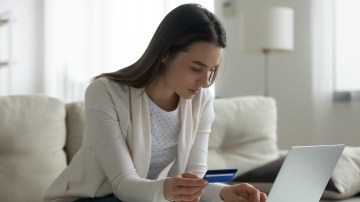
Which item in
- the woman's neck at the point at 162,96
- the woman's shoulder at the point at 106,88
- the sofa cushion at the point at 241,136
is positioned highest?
the woman's shoulder at the point at 106,88

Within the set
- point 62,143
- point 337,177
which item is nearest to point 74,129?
point 62,143

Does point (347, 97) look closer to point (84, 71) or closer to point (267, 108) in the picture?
point (267, 108)

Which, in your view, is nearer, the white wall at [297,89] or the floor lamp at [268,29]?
the floor lamp at [268,29]

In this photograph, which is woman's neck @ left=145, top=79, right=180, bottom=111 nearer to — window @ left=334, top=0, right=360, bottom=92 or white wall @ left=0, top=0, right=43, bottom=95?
window @ left=334, top=0, right=360, bottom=92

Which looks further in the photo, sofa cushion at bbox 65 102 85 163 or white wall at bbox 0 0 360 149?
white wall at bbox 0 0 360 149

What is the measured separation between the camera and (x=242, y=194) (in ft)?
4.13

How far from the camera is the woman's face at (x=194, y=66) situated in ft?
Result: 4.45

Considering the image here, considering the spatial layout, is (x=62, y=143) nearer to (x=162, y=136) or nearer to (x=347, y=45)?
(x=162, y=136)

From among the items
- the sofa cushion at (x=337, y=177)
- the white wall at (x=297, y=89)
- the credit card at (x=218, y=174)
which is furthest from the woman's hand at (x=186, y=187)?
the white wall at (x=297, y=89)

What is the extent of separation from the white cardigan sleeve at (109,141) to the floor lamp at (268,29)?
6.05 feet

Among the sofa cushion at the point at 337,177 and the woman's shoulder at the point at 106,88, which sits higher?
the woman's shoulder at the point at 106,88

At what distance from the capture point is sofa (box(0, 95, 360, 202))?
1791 millimetres

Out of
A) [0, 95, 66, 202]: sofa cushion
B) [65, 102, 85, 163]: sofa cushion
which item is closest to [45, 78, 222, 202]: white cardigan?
[0, 95, 66, 202]: sofa cushion

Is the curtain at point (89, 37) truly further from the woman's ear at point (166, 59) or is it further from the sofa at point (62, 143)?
the woman's ear at point (166, 59)
